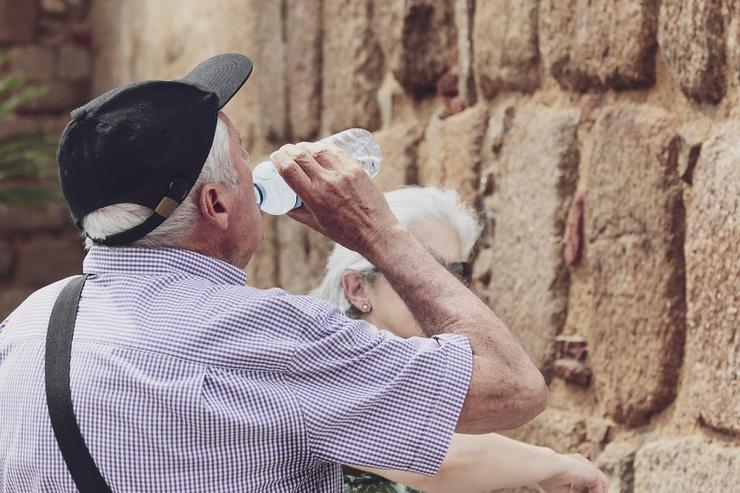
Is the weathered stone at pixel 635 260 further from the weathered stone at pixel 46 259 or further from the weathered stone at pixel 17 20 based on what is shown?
the weathered stone at pixel 17 20

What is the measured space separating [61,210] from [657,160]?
195 inches

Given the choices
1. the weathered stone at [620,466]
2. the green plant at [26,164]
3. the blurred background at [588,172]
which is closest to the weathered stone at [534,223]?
the blurred background at [588,172]

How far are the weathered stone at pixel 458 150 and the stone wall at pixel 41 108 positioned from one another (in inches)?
156

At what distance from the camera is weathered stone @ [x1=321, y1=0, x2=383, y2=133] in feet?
10.3

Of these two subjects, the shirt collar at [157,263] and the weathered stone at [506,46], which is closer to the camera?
the shirt collar at [157,263]

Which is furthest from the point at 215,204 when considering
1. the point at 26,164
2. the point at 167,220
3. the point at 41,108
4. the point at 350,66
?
the point at 41,108

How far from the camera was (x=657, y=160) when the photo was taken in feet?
6.86

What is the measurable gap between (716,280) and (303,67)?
5.92ft

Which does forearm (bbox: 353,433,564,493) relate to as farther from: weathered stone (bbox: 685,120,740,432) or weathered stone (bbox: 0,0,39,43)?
weathered stone (bbox: 0,0,39,43)

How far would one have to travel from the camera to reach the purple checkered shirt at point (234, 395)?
146cm

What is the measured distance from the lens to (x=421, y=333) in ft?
7.25

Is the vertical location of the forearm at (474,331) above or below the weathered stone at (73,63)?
above

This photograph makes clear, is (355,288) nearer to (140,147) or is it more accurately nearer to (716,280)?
(716,280)

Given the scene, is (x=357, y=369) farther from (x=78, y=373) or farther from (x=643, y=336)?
(x=643, y=336)
